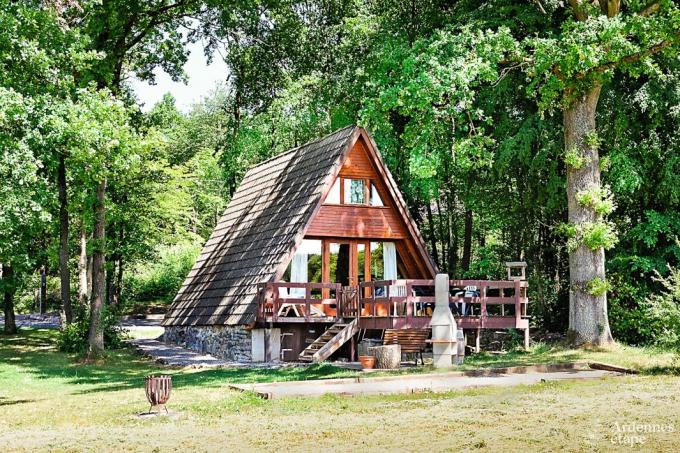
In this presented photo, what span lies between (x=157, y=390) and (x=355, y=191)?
12331 millimetres

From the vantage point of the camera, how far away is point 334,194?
22547 millimetres

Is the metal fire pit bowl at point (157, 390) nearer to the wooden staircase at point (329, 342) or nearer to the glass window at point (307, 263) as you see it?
the wooden staircase at point (329, 342)

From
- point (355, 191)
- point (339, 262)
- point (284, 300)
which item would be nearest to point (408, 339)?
point (284, 300)

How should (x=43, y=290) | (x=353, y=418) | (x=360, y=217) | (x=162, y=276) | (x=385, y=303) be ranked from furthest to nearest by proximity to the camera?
(x=43, y=290) < (x=162, y=276) < (x=360, y=217) < (x=385, y=303) < (x=353, y=418)

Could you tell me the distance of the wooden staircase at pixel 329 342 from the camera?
18.8 meters

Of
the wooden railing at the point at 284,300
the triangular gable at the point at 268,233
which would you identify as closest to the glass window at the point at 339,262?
the triangular gable at the point at 268,233

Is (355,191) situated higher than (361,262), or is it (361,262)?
(355,191)

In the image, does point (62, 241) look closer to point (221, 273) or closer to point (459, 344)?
point (221, 273)

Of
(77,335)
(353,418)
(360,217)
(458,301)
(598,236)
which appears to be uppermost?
(360,217)

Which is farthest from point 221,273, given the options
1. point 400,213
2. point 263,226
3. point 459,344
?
point 459,344

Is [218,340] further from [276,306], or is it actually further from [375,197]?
[375,197]

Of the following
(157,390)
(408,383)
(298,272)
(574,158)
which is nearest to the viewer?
(157,390)

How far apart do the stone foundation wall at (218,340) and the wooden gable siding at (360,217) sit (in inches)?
129

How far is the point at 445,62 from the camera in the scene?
61.5ft
